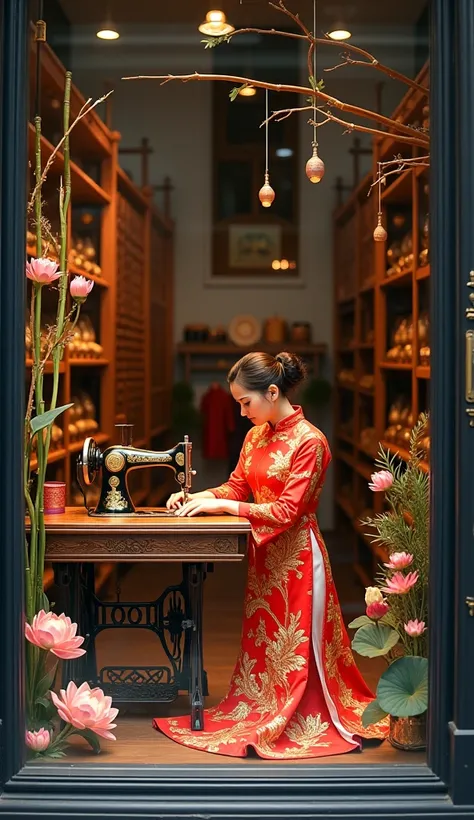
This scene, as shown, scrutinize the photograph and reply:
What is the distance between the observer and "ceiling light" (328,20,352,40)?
153 inches

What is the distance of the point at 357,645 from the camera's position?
343 centimetres

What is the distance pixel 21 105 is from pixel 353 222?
2109mm

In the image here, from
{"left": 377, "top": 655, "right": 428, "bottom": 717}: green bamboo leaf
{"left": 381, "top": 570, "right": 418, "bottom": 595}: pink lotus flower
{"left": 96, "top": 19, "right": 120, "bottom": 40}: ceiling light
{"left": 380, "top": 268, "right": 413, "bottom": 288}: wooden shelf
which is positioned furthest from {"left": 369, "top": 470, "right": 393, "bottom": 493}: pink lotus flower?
{"left": 96, "top": 19, "right": 120, "bottom": 40}: ceiling light

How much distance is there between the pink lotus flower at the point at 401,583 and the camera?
11.0 feet

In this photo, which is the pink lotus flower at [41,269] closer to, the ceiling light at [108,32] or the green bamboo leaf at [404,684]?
the ceiling light at [108,32]

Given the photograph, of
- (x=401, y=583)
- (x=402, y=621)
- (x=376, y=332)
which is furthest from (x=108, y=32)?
(x=402, y=621)

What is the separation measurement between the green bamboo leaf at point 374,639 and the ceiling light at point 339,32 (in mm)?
2180

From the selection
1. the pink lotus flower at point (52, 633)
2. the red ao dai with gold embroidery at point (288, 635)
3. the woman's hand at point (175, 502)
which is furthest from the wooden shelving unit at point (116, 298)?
the pink lotus flower at point (52, 633)

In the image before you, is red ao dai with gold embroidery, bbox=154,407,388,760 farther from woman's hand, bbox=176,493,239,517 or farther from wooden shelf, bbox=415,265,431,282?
wooden shelf, bbox=415,265,431,282

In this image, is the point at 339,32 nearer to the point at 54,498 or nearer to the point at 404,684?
the point at 54,498

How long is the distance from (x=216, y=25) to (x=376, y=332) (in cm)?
181

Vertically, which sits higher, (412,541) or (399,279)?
(399,279)

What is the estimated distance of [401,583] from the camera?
11.0 feet

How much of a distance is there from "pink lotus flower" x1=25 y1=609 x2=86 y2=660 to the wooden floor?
0.37m
